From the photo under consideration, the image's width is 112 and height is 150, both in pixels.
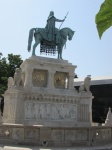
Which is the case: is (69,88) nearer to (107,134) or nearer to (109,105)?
(107,134)

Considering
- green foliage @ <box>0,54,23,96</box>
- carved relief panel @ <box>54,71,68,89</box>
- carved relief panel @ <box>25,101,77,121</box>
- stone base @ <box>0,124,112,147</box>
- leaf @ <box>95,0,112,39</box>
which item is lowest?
stone base @ <box>0,124,112,147</box>

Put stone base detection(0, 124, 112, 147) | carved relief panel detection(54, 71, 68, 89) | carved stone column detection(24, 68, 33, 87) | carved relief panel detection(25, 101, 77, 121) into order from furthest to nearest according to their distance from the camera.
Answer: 1. carved relief panel detection(54, 71, 68, 89)
2. carved stone column detection(24, 68, 33, 87)
3. carved relief panel detection(25, 101, 77, 121)
4. stone base detection(0, 124, 112, 147)

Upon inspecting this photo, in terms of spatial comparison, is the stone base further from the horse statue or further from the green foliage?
the green foliage

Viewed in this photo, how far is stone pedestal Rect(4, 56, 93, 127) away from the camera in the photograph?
60.0ft

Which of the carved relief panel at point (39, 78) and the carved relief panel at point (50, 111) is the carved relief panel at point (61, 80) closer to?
the carved relief panel at point (39, 78)

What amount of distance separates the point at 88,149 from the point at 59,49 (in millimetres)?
10318

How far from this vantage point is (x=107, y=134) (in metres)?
16.0

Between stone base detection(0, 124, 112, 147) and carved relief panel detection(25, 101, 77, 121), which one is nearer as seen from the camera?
stone base detection(0, 124, 112, 147)

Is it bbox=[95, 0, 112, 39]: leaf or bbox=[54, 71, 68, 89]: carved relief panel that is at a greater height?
bbox=[54, 71, 68, 89]: carved relief panel

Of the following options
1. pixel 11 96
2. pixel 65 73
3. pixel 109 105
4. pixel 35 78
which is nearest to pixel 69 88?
pixel 65 73

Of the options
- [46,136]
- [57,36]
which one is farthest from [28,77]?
[46,136]

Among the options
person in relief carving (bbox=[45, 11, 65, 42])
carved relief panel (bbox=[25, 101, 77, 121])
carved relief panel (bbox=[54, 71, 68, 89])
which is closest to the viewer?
carved relief panel (bbox=[25, 101, 77, 121])

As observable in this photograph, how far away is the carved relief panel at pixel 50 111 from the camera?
61.2 ft

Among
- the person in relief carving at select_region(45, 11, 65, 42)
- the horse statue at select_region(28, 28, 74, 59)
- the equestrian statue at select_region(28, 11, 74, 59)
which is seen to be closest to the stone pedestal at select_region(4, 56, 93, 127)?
the horse statue at select_region(28, 28, 74, 59)
